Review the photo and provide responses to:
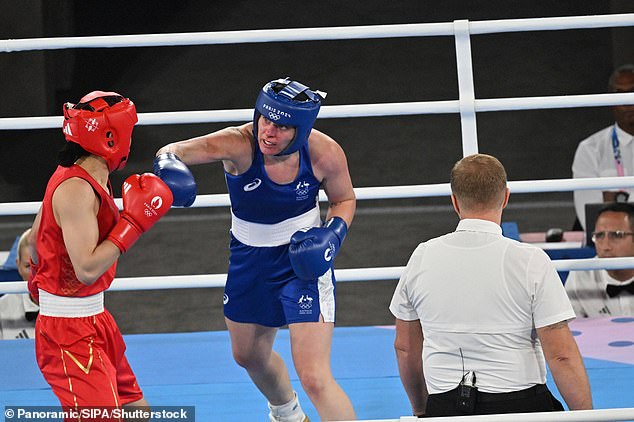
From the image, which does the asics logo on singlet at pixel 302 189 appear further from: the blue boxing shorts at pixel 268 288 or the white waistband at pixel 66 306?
the white waistband at pixel 66 306

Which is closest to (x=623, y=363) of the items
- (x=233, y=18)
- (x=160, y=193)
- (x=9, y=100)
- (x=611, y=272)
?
(x=611, y=272)

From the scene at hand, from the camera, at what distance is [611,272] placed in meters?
4.62

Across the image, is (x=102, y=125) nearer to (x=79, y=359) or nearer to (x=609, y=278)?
(x=79, y=359)

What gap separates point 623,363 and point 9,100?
8.61 meters

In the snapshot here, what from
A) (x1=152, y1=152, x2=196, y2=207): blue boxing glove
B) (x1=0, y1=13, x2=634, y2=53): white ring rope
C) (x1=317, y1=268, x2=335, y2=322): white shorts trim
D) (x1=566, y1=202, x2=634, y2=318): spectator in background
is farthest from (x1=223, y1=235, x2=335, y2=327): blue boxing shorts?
(x1=566, y1=202, x2=634, y2=318): spectator in background

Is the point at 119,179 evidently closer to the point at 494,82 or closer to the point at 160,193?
the point at 494,82

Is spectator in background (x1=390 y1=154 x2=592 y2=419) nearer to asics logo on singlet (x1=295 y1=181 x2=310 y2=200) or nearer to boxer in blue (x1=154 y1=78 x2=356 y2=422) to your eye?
boxer in blue (x1=154 y1=78 x2=356 y2=422)

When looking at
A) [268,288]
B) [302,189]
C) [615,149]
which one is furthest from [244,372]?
[615,149]

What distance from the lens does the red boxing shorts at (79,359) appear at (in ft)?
8.49

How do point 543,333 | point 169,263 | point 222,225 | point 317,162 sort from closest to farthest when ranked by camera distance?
point 543,333 → point 317,162 → point 169,263 → point 222,225

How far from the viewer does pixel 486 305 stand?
7.83 ft

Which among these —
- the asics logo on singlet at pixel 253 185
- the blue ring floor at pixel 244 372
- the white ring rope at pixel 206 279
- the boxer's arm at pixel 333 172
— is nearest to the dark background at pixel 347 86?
the blue ring floor at pixel 244 372

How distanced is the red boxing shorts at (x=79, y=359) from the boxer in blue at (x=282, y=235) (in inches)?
19.6

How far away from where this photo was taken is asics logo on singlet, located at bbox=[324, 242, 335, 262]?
3.04 meters
